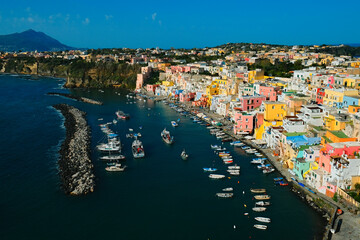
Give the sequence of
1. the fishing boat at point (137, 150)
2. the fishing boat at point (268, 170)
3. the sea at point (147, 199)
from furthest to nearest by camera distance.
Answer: the fishing boat at point (137, 150) < the fishing boat at point (268, 170) < the sea at point (147, 199)

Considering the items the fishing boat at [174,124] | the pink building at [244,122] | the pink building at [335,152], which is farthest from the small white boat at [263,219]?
the fishing boat at [174,124]

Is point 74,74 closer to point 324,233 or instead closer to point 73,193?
point 73,193

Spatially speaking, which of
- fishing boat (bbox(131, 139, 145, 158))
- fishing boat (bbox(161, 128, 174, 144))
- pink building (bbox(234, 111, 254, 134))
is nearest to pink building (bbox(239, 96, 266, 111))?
pink building (bbox(234, 111, 254, 134))

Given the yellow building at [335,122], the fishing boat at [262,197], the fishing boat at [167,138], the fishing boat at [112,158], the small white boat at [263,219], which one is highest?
the yellow building at [335,122]

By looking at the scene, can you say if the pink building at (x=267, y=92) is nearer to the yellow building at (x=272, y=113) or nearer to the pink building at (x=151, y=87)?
the yellow building at (x=272, y=113)

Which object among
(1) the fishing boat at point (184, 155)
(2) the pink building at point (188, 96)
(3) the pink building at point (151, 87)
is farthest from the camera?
(3) the pink building at point (151, 87)

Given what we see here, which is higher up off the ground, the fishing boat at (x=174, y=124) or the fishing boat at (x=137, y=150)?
the fishing boat at (x=174, y=124)

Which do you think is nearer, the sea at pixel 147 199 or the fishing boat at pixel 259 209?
the sea at pixel 147 199

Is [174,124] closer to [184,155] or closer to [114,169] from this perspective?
[184,155]
